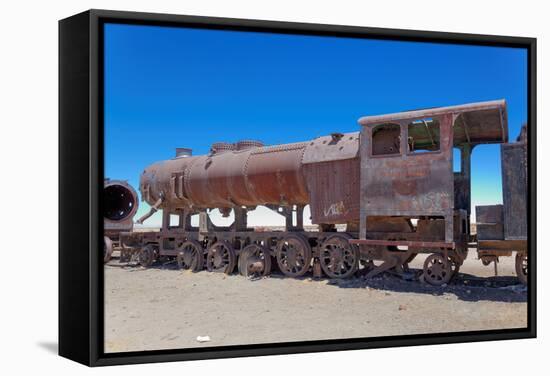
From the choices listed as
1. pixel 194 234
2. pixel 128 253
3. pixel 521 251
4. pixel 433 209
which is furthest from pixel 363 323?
pixel 128 253

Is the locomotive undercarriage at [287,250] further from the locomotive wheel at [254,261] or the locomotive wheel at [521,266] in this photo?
the locomotive wheel at [521,266]

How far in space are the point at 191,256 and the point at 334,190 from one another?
15.8 feet

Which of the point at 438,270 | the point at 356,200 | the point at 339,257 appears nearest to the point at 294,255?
the point at 339,257

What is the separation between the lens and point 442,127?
40.2ft

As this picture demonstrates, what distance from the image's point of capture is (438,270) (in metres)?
12.7

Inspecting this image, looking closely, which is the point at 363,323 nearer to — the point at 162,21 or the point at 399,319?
the point at 399,319

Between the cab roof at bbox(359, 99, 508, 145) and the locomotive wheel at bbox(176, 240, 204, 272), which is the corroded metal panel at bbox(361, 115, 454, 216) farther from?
the locomotive wheel at bbox(176, 240, 204, 272)

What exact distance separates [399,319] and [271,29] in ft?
16.7

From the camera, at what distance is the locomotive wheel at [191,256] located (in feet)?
54.0

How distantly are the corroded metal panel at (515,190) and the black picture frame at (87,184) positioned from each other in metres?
4.04

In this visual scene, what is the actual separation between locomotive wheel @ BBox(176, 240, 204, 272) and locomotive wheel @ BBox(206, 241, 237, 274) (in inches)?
15.5

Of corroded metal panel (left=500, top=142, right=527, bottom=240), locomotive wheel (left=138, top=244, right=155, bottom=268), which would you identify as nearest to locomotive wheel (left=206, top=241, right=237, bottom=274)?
locomotive wheel (left=138, top=244, right=155, bottom=268)

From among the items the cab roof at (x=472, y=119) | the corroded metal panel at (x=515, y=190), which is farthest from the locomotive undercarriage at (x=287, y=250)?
the cab roof at (x=472, y=119)

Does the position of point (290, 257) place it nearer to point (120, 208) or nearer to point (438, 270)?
point (438, 270)
